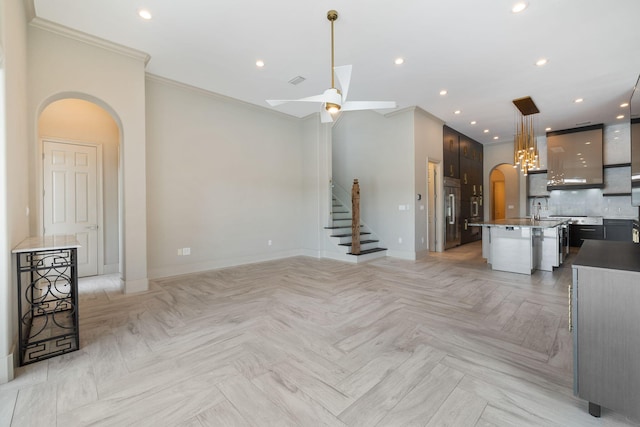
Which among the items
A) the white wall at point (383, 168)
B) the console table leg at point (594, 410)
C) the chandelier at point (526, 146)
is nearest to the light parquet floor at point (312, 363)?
the console table leg at point (594, 410)

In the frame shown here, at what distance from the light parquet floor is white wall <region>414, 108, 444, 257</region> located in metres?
2.60

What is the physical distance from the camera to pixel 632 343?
1.50 m

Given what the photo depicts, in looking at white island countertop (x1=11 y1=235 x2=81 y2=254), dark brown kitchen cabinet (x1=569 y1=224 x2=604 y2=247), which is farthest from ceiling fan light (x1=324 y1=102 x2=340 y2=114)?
dark brown kitchen cabinet (x1=569 y1=224 x2=604 y2=247)

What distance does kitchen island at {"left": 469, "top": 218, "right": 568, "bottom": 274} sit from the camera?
4.95 metres

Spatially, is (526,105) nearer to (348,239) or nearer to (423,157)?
(423,157)

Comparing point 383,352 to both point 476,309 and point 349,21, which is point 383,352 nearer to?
point 476,309

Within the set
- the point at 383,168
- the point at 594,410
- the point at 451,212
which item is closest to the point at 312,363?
the point at 594,410

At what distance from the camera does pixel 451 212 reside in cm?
773

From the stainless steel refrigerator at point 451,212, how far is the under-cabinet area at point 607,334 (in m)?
6.06

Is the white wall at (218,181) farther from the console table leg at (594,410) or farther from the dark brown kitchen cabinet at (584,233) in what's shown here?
the dark brown kitchen cabinet at (584,233)

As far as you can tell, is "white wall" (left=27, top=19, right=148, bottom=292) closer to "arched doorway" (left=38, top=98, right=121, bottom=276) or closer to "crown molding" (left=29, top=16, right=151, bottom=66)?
"crown molding" (left=29, top=16, right=151, bottom=66)

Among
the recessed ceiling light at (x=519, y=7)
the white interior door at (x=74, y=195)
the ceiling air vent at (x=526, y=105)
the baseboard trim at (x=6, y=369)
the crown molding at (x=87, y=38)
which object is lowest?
the baseboard trim at (x=6, y=369)

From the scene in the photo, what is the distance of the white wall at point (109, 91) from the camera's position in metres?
3.29

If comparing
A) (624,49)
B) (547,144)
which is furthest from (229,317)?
(547,144)
